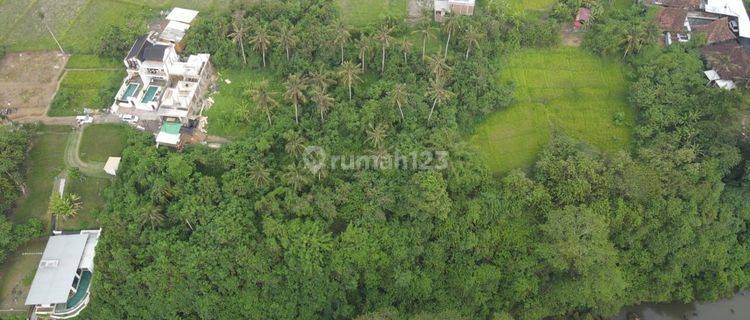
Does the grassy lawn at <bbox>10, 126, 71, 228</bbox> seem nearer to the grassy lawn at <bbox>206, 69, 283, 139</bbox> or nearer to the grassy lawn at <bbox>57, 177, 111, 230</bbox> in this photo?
the grassy lawn at <bbox>57, 177, 111, 230</bbox>

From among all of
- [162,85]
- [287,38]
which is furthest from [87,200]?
[287,38]

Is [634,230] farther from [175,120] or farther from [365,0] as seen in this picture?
[175,120]

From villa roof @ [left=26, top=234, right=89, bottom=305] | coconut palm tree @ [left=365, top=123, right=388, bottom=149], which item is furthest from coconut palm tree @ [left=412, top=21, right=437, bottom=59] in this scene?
villa roof @ [left=26, top=234, right=89, bottom=305]

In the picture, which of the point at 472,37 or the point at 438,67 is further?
the point at 472,37

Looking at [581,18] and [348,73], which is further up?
[581,18]

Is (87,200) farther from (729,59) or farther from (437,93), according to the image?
(729,59)

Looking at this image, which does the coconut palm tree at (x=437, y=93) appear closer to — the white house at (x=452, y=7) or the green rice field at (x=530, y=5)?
the white house at (x=452, y=7)
